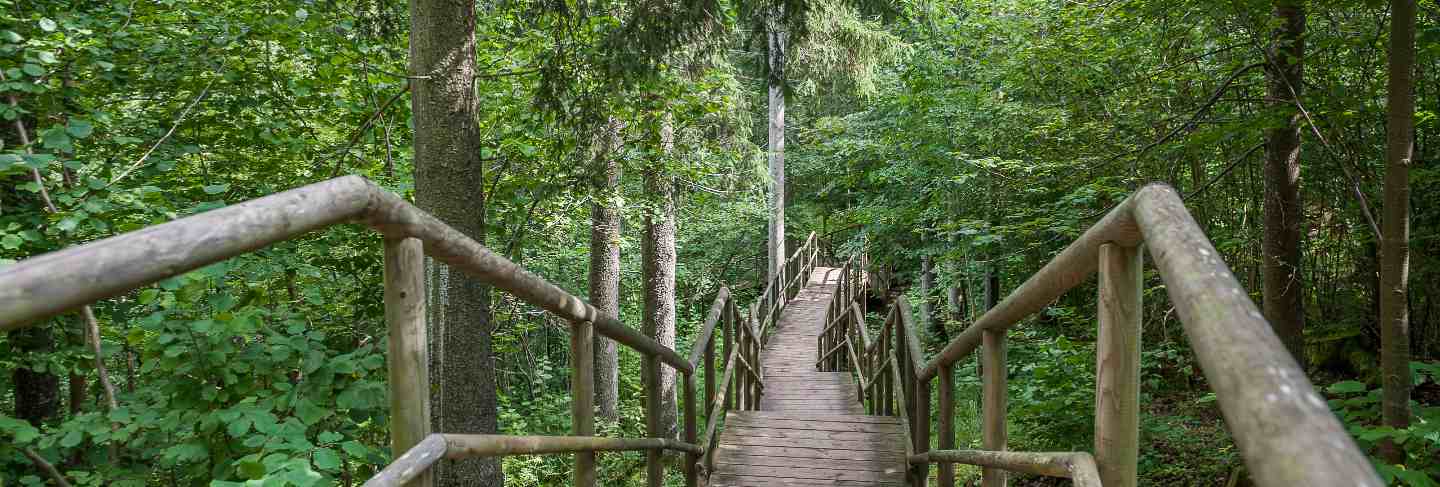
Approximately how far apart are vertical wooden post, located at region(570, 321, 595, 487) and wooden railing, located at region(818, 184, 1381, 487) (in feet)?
4.03

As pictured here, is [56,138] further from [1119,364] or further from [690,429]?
[1119,364]

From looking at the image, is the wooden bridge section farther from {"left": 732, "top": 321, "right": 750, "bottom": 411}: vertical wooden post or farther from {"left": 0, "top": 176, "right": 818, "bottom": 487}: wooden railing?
{"left": 732, "top": 321, "right": 750, "bottom": 411}: vertical wooden post

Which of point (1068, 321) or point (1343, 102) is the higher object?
point (1343, 102)

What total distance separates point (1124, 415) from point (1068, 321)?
26.9 feet

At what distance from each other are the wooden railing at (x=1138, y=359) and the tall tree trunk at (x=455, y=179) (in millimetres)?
2091

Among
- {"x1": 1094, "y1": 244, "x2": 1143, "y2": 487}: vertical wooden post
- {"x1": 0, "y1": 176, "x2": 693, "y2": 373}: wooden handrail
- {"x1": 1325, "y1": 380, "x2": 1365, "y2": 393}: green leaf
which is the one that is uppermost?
{"x1": 0, "y1": 176, "x2": 693, "y2": 373}: wooden handrail

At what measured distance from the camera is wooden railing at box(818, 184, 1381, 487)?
0.69m

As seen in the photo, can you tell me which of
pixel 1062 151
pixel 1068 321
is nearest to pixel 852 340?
pixel 1068 321

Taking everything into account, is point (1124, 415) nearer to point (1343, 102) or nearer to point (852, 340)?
point (1343, 102)

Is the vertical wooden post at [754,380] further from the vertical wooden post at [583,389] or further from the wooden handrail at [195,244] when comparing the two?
the wooden handrail at [195,244]

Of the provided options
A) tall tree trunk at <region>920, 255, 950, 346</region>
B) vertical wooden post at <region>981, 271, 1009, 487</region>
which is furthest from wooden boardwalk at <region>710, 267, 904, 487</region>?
tall tree trunk at <region>920, 255, 950, 346</region>

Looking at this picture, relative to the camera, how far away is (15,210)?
406 centimetres

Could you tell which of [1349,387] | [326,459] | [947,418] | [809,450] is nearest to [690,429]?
[809,450]

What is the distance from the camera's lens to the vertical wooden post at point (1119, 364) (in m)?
1.51
